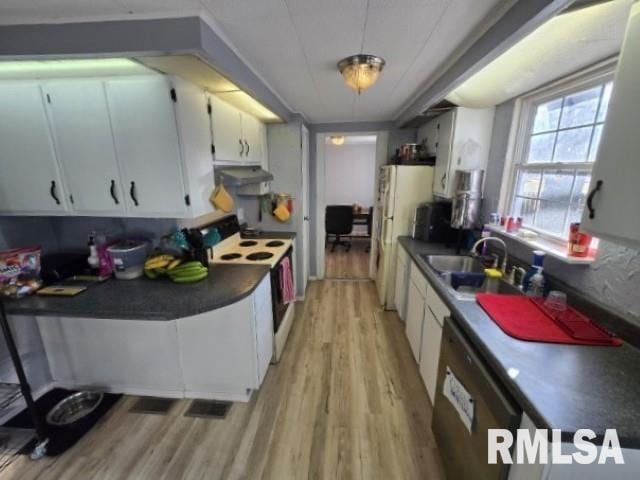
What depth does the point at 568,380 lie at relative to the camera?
938 millimetres

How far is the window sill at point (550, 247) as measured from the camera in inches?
53.4

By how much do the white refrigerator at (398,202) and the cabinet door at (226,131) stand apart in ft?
5.13

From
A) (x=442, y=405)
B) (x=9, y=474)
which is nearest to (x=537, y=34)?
(x=442, y=405)

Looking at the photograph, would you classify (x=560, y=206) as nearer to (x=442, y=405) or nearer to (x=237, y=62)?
(x=442, y=405)

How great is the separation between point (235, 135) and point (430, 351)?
227cm

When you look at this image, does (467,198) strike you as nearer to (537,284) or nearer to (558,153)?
(558,153)

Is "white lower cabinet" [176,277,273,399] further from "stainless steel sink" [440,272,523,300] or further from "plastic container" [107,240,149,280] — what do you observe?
"stainless steel sink" [440,272,523,300]

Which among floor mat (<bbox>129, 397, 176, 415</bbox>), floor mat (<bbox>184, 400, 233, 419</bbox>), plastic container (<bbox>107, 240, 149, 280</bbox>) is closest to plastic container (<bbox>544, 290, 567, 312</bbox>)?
floor mat (<bbox>184, 400, 233, 419</bbox>)

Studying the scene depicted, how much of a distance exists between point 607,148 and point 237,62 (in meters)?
1.72

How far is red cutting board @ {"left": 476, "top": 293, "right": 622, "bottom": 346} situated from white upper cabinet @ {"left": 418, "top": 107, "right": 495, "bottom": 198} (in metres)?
1.22

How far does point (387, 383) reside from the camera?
211 centimetres

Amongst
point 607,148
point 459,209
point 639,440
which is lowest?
point 639,440

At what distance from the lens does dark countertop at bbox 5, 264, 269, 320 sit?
153cm

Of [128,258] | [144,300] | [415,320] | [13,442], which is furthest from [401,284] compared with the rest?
[13,442]
